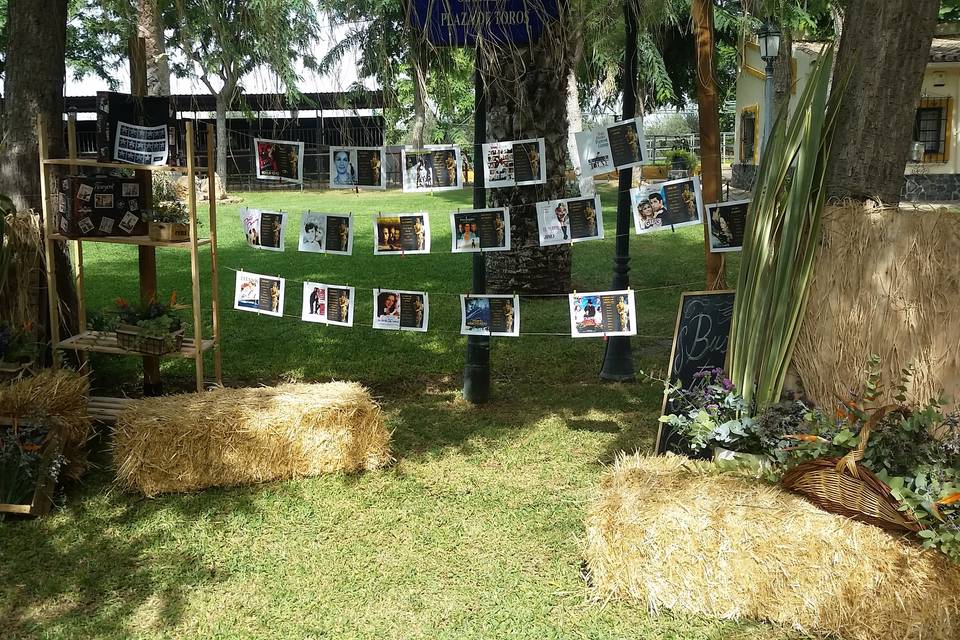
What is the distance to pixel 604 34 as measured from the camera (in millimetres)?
7062

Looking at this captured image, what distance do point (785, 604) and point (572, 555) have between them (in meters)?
1.06

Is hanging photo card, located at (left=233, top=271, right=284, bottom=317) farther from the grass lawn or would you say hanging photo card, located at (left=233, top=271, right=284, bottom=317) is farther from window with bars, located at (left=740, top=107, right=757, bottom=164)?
window with bars, located at (left=740, top=107, right=757, bottom=164)

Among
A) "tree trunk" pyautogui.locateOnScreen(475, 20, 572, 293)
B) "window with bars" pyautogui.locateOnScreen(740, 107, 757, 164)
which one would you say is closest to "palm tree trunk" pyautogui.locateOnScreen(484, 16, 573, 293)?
"tree trunk" pyautogui.locateOnScreen(475, 20, 572, 293)

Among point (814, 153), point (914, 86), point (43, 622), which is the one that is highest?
point (914, 86)

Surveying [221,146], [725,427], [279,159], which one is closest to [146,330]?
[279,159]

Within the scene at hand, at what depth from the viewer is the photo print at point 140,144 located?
583 centimetres

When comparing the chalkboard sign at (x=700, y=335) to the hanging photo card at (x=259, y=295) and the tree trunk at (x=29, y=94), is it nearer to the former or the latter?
the hanging photo card at (x=259, y=295)

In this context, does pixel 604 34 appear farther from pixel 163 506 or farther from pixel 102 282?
pixel 102 282

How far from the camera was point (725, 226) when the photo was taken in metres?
5.57

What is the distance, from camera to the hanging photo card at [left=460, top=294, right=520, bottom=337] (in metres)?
6.29

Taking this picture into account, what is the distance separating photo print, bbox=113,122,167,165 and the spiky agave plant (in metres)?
3.77

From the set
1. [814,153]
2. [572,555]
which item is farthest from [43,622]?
[814,153]

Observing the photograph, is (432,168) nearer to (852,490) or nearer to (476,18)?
(476,18)

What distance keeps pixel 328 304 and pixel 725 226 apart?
2704 mm
